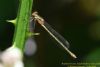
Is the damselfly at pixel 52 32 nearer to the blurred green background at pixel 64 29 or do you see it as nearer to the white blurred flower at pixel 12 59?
the blurred green background at pixel 64 29

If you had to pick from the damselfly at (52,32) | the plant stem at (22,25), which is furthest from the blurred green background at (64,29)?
the plant stem at (22,25)

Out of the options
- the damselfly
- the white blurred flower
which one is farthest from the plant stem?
the damselfly

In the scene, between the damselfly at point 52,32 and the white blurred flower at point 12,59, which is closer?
the white blurred flower at point 12,59

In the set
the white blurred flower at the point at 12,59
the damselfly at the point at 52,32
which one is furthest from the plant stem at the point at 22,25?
the damselfly at the point at 52,32

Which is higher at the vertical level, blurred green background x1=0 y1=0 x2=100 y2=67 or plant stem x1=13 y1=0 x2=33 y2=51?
plant stem x1=13 y1=0 x2=33 y2=51

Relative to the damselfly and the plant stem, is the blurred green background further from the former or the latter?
the plant stem

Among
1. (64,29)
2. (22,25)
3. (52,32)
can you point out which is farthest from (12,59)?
(64,29)

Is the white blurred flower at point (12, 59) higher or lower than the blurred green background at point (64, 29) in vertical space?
higher

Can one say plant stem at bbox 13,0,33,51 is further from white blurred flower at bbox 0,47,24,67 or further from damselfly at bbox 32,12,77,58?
damselfly at bbox 32,12,77,58

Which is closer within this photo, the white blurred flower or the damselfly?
the white blurred flower
